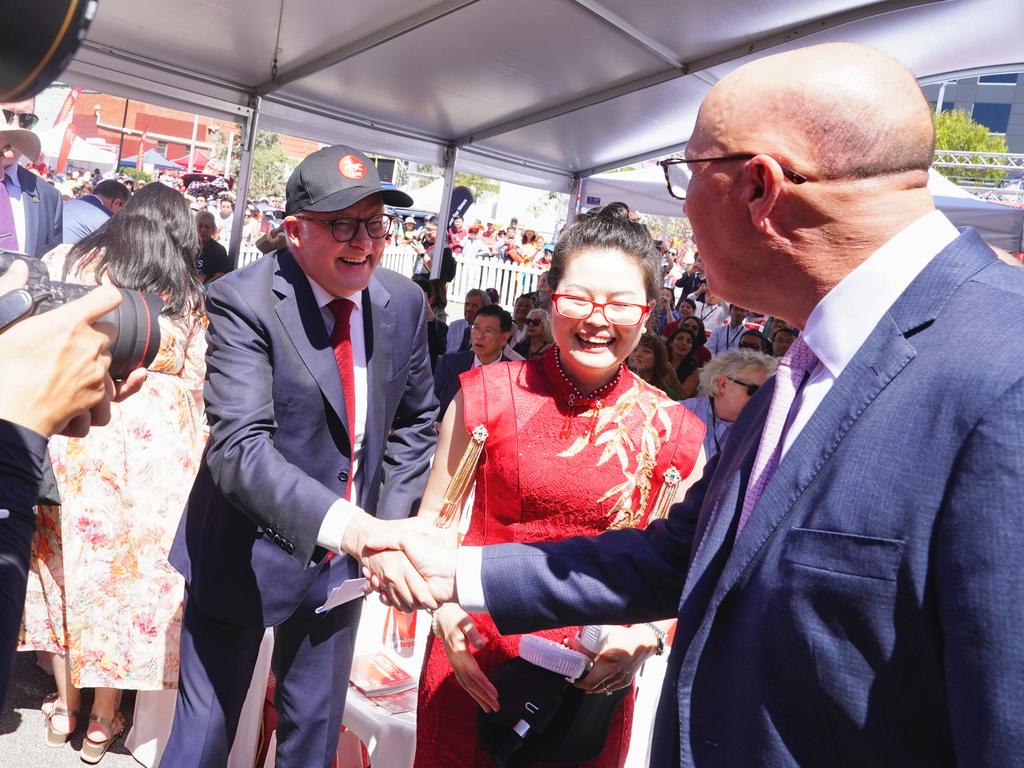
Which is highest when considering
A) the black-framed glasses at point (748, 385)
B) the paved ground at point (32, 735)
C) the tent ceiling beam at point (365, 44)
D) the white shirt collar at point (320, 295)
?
the tent ceiling beam at point (365, 44)

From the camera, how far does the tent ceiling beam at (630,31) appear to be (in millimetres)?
6109

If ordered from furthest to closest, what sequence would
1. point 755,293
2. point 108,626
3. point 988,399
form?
1. point 108,626
2. point 755,293
3. point 988,399

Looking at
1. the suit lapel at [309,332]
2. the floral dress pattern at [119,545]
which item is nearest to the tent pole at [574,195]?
the floral dress pattern at [119,545]

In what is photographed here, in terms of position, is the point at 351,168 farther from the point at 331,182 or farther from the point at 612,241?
the point at 612,241

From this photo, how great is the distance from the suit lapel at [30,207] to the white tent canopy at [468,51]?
30.8 inches

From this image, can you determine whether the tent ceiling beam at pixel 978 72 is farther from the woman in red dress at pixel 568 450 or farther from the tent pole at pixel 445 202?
the woman in red dress at pixel 568 450

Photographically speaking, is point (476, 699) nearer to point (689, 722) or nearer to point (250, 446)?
point (250, 446)

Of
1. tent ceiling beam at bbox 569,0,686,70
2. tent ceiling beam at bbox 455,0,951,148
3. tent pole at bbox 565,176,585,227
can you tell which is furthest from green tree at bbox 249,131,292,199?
tent ceiling beam at bbox 569,0,686,70

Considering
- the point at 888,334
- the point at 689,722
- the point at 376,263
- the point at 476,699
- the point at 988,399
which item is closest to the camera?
the point at 988,399

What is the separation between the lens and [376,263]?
98.5 inches

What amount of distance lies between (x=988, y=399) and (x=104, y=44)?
21.8ft

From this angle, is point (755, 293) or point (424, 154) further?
point (424, 154)

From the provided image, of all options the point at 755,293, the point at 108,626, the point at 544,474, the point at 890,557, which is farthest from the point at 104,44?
the point at 890,557

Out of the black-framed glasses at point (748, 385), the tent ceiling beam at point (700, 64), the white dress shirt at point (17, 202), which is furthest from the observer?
the tent ceiling beam at point (700, 64)
